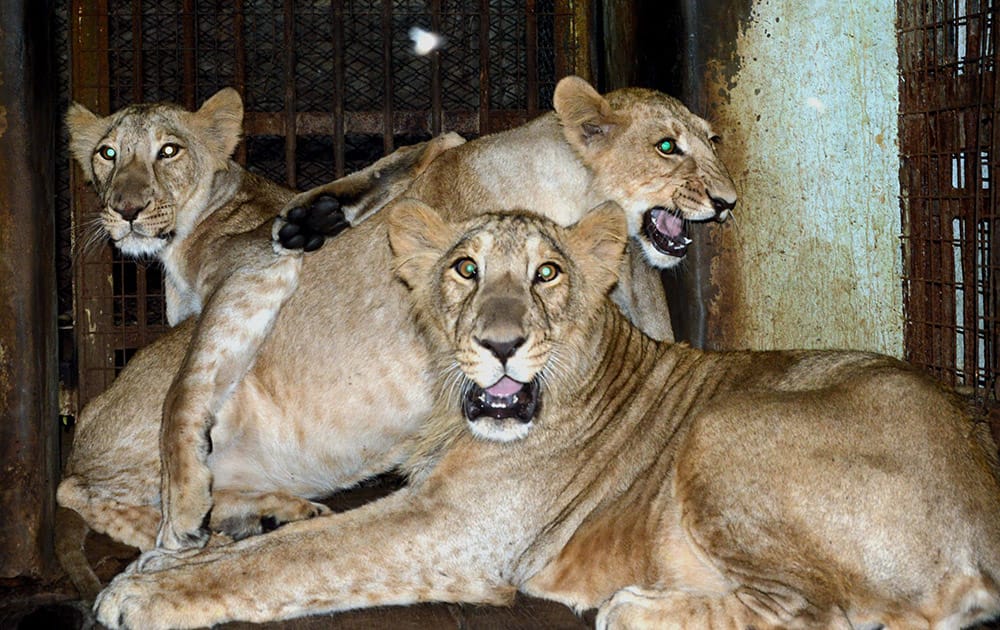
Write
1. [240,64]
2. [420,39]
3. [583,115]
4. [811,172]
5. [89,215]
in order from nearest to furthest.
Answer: [583,115], [811,172], [89,215], [240,64], [420,39]

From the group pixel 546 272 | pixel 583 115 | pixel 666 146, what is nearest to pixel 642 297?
pixel 666 146

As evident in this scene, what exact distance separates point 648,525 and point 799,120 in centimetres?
214

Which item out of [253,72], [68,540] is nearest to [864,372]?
[68,540]

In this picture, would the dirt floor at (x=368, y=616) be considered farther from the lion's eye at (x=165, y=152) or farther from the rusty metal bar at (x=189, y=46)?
the rusty metal bar at (x=189, y=46)

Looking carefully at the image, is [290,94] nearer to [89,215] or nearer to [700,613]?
[89,215]

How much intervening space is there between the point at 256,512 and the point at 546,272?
1.53 m

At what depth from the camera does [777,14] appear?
492 cm

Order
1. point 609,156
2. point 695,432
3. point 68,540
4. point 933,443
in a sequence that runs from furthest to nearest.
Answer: point 609,156, point 68,540, point 695,432, point 933,443

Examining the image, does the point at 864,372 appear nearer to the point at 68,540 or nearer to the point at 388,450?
the point at 388,450

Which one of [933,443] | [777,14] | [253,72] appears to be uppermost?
[253,72]

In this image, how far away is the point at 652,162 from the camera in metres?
4.70

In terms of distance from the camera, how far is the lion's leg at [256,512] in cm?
446

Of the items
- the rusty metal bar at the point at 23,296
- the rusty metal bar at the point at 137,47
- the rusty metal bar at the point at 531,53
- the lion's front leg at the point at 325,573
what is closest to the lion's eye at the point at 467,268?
the lion's front leg at the point at 325,573

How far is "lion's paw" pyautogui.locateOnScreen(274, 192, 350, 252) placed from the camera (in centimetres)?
477
